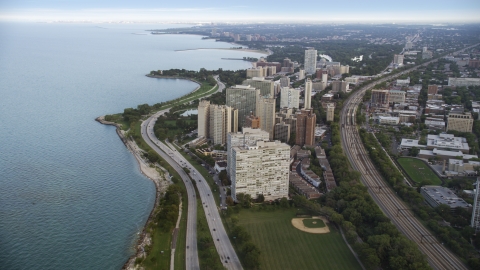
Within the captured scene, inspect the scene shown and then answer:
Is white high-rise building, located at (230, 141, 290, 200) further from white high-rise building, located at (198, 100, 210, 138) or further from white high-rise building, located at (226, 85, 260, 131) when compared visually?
white high-rise building, located at (226, 85, 260, 131)

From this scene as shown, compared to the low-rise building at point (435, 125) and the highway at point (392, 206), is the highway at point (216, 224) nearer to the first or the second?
the highway at point (392, 206)

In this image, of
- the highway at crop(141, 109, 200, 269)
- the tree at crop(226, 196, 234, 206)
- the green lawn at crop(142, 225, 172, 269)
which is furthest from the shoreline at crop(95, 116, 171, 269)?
the tree at crop(226, 196, 234, 206)

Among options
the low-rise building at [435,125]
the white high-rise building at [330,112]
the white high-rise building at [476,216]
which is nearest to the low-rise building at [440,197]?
the white high-rise building at [476,216]

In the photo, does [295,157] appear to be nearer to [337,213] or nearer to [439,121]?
[337,213]

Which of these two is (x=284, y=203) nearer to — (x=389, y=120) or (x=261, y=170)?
(x=261, y=170)

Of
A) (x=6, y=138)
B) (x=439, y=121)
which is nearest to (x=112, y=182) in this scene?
(x=6, y=138)

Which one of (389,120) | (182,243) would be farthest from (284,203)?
(389,120)
